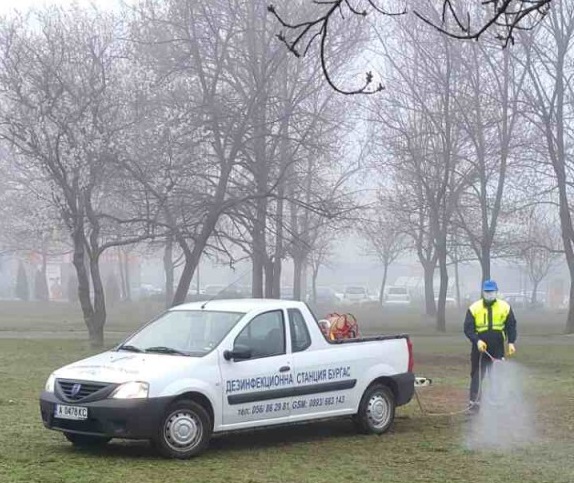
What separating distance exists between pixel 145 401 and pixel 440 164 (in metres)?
26.8

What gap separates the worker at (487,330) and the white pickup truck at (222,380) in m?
1.75

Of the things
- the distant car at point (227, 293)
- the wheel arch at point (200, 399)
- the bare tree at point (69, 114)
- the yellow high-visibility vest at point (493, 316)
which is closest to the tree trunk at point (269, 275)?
the distant car at point (227, 293)

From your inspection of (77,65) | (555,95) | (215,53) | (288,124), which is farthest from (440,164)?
(77,65)

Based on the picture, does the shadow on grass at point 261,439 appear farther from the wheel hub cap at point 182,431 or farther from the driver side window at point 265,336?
the driver side window at point 265,336

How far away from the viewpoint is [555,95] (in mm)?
31906

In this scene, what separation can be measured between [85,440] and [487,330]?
5649 mm

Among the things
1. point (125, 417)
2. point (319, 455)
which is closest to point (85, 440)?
point (125, 417)

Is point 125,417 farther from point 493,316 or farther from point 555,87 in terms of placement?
point 555,87

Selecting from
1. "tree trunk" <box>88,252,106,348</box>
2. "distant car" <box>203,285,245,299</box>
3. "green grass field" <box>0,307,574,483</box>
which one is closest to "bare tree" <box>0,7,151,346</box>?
"tree trunk" <box>88,252,106,348</box>

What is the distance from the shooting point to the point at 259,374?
1002 centimetres

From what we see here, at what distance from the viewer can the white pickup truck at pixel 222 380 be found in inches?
360

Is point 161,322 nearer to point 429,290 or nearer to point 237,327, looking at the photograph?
point 237,327

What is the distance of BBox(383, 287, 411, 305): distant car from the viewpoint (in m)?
60.7

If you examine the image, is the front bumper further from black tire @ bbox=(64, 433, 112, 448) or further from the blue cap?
the blue cap
